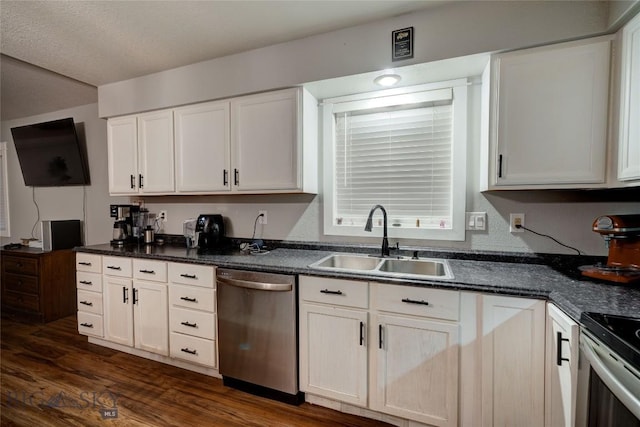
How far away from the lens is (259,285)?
1.77 meters

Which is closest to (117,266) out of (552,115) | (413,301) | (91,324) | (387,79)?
(91,324)

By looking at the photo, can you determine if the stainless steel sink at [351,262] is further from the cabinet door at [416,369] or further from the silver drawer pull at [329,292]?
the cabinet door at [416,369]

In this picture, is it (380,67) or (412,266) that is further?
(412,266)

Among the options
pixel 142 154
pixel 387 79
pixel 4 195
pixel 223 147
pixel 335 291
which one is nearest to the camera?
pixel 335 291

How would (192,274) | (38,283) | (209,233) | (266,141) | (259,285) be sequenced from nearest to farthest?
(259,285), (192,274), (266,141), (209,233), (38,283)

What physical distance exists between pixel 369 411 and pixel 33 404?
2153mm

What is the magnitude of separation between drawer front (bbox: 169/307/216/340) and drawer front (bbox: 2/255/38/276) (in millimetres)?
2177

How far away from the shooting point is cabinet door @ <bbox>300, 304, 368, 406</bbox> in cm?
160

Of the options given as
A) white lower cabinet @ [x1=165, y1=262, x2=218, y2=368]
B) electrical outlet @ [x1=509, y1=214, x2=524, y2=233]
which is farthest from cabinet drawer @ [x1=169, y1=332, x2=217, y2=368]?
electrical outlet @ [x1=509, y1=214, x2=524, y2=233]

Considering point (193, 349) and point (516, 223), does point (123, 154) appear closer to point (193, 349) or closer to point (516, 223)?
point (193, 349)

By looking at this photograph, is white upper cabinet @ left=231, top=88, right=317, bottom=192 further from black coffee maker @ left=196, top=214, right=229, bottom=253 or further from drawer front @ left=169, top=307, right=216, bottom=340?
drawer front @ left=169, top=307, right=216, bottom=340

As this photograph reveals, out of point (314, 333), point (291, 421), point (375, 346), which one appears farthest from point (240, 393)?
point (375, 346)

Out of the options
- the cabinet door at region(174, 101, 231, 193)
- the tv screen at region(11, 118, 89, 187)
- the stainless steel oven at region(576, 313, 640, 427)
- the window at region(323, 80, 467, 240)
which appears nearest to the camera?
the stainless steel oven at region(576, 313, 640, 427)

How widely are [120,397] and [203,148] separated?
Answer: 6.16ft
